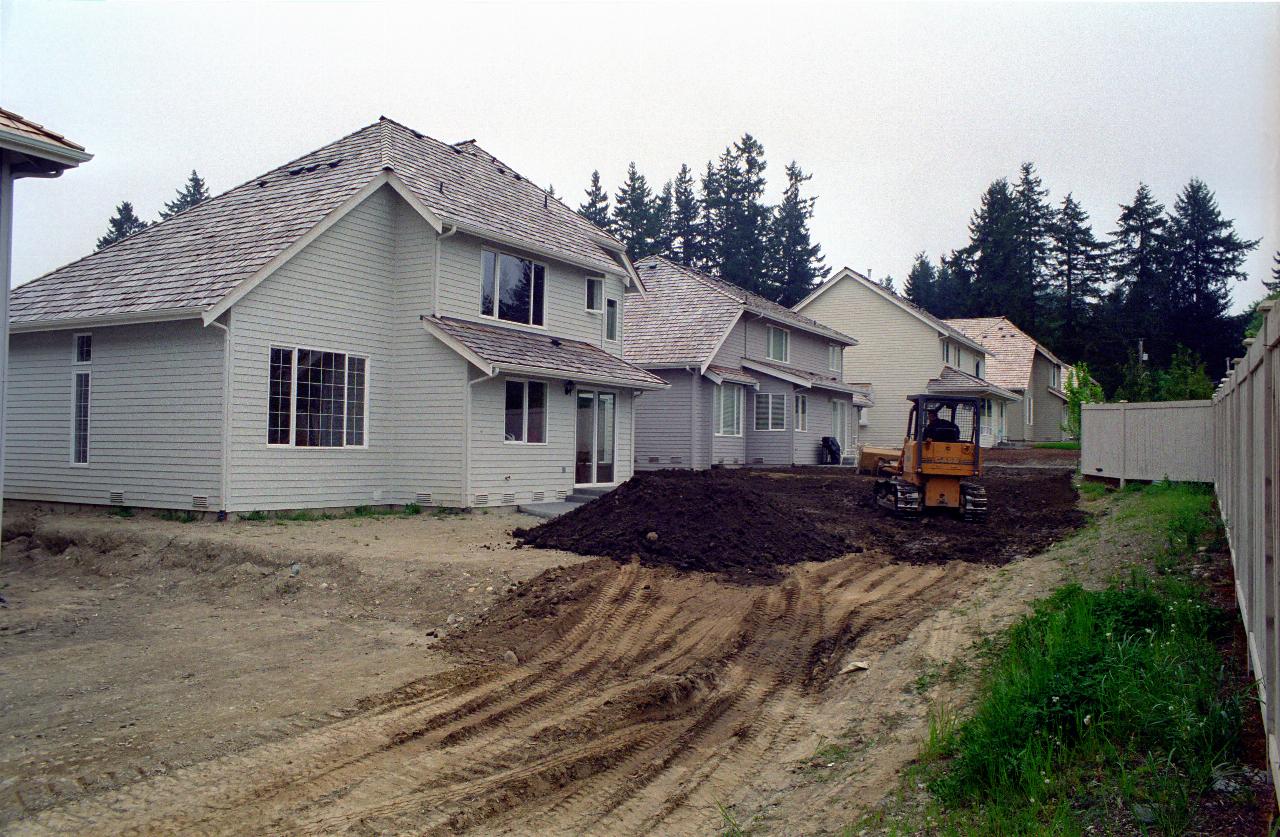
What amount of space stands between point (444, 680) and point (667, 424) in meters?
22.1

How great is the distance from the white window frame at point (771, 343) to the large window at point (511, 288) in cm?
1505

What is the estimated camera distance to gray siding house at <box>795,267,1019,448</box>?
4334cm

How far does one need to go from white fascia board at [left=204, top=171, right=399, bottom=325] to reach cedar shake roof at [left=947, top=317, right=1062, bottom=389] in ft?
136

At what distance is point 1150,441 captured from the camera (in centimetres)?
2009

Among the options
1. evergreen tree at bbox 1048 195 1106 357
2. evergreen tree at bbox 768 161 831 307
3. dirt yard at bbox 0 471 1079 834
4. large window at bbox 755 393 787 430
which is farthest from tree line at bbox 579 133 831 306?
dirt yard at bbox 0 471 1079 834

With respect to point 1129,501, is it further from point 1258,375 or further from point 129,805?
point 129,805

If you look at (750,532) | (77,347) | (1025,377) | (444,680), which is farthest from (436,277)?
(1025,377)

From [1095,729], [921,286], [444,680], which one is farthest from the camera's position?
[921,286]

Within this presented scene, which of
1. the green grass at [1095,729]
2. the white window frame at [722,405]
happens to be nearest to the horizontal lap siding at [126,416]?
the green grass at [1095,729]

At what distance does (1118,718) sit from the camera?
5.26 meters

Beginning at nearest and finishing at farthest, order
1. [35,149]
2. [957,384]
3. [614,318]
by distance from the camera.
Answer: [35,149]
[614,318]
[957,384]

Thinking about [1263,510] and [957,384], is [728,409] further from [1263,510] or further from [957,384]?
[1263,510]

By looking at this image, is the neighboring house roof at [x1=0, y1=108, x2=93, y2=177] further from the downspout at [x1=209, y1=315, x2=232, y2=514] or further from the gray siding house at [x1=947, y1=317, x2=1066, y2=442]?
the gray siding house at [x1=947, y1=317, x2=1066, y2=442]

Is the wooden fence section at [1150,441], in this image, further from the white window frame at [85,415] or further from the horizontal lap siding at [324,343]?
the white window frame at [85,415]
